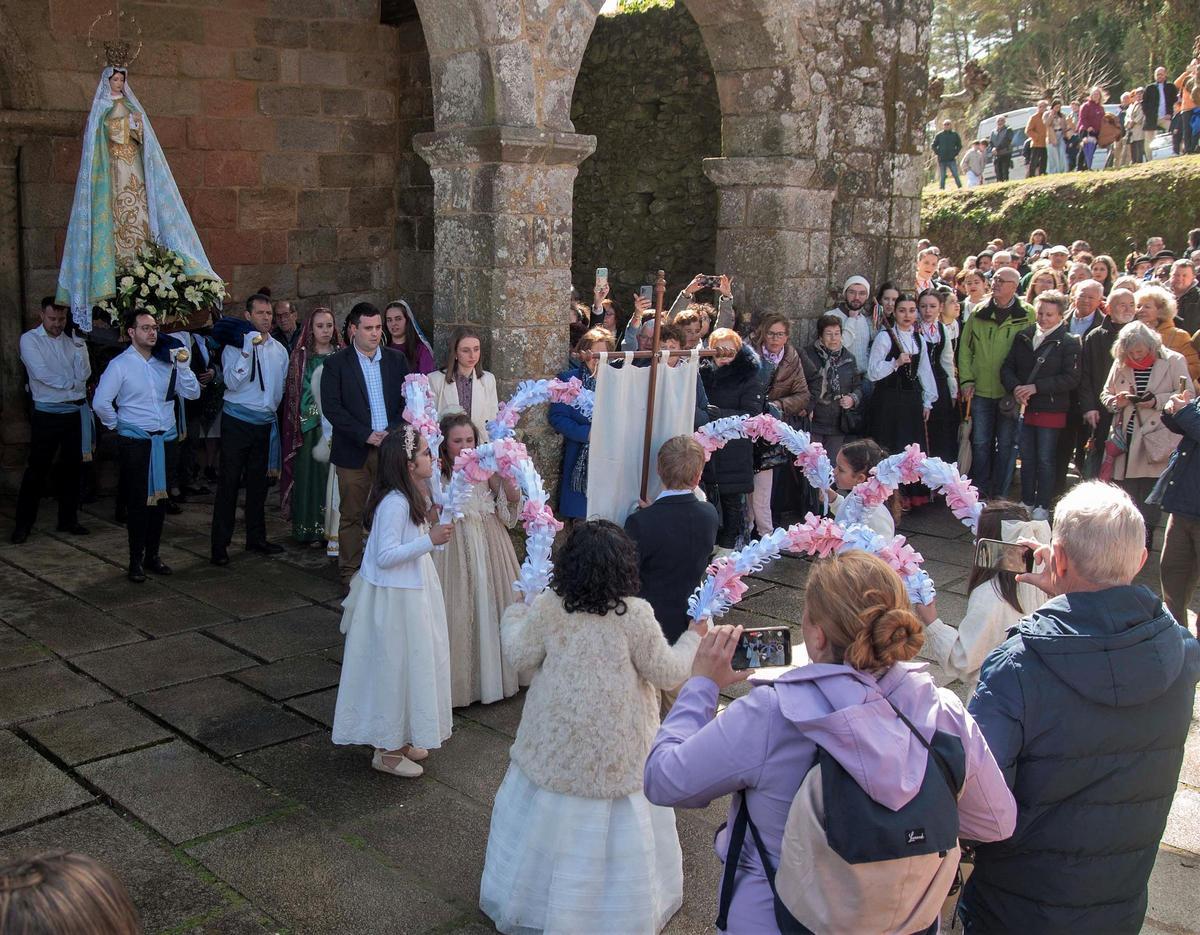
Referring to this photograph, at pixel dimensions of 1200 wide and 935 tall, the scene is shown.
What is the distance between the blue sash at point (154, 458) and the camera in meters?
6.68

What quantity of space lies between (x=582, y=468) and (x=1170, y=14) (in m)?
23.4

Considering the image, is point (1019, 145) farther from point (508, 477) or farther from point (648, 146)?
point (508, 477)

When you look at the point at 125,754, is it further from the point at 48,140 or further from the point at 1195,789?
the point at 48,140

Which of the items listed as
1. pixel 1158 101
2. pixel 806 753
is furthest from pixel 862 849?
pixel 1158 101

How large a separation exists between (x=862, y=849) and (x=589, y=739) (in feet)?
4.83

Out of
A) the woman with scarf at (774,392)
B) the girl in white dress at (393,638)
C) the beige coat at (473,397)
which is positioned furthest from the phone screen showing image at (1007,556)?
the woman with scarf at (774,392)

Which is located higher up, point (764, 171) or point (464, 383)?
point (764, 171)

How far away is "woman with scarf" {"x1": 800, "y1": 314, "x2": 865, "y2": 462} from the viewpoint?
26.2ft

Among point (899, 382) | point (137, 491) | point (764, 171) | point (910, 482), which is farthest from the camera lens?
point (764, 171)

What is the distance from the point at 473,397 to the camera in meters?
6.39

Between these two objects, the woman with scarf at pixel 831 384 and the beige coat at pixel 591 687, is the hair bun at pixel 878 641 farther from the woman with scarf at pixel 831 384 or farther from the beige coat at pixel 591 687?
the woman with scarf at pixel 831 384

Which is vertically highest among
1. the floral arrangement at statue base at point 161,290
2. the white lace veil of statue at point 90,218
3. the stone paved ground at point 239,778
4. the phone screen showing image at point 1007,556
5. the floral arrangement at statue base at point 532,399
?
the white lace veil of statue at point 90,218

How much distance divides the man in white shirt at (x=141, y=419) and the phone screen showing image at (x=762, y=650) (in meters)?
5.05

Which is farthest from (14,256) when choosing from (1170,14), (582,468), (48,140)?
(1170,14)
